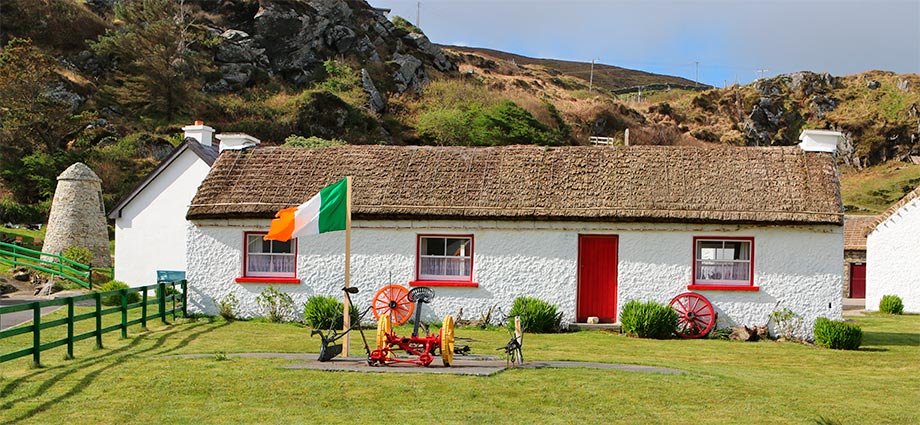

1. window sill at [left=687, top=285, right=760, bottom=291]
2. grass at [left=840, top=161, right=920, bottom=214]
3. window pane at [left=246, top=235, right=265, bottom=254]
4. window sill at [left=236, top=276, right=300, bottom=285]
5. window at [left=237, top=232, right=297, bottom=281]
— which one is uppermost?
grass at [left=840, top=161, right=920, bottom=214]

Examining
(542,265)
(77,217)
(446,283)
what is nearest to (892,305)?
(542,265)

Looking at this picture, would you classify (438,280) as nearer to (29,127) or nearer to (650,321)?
(650,321)

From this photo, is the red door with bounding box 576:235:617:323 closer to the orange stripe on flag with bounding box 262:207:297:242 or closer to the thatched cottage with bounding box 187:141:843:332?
the thatched cottage with bounding box 187:141:843:332

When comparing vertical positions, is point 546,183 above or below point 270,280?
above

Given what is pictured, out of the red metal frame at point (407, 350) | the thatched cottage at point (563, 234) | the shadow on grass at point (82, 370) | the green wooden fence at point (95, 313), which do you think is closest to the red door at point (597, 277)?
the thatched cottage at point (563, 234)

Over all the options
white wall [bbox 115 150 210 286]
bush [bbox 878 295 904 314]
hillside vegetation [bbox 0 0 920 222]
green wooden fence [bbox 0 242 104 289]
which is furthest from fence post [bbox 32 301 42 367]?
bush [bbox 878 295 904 314]

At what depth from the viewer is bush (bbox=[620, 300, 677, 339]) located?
57.4ft

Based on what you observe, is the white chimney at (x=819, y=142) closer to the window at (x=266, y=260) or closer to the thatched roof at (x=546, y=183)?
the thatched roof at (x=546, y=183)

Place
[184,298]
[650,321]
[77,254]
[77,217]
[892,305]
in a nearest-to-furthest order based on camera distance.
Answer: [650,321]
[184,298]
[77,254]
[77,217]
[892,305]

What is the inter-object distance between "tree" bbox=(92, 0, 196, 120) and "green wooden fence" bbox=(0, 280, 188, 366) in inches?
1352

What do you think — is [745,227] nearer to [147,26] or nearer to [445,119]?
[445,119]

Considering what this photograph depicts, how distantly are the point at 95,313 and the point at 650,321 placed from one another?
35.1 ft

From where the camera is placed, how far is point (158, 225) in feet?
81.4

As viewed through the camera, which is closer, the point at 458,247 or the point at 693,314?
the point at 693,314
